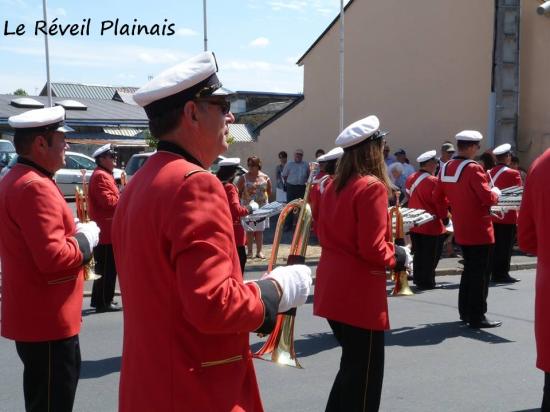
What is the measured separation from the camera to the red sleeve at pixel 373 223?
3.54 metres

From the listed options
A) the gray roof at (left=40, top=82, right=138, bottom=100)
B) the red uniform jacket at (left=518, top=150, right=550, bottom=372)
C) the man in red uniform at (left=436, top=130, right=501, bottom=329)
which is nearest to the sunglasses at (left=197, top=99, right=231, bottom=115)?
the red uniform jacket at (left=518, top=150, right=550, bottom=372)

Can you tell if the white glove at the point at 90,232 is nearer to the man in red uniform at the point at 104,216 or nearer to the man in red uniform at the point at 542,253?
the man in red uniform at the point at 542,253

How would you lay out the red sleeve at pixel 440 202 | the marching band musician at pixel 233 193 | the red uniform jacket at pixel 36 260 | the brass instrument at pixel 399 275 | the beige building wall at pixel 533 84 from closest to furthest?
the red uniform jacket at pixel 36 260, the brass instrument at pixel 399 275, the marching band musician at pixel 233 193, the red sleeve at pixel 440 202, the beige building wall at pixel 533 84

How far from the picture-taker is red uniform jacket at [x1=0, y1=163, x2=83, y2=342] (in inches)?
120

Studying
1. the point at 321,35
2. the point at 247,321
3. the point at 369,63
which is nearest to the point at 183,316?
the point at 247,321

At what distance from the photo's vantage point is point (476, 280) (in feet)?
22.1

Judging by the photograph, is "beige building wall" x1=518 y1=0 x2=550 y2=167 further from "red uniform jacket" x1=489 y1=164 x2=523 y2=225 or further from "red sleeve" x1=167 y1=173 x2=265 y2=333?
"red sleeve" x1=167 y1=173 x2=265 y2=333

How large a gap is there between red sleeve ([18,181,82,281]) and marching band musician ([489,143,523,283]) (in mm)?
7315

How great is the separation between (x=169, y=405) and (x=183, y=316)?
0.89ft

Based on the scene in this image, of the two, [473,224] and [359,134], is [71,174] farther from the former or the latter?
[359,134]

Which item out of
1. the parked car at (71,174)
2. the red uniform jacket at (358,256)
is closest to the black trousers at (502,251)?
the red uniform jacket at (358,256)

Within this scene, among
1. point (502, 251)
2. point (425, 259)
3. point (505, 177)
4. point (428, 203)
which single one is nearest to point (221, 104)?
point (428, 203)

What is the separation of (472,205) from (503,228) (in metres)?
3.14

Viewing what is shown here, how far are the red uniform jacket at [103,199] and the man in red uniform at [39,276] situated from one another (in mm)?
4066
